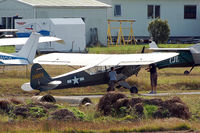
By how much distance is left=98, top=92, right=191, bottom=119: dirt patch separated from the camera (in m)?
15.3

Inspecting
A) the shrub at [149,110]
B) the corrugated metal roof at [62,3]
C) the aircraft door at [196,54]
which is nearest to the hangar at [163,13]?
the corrugated metal roof at [62,3]

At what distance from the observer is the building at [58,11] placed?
4550 centimetres

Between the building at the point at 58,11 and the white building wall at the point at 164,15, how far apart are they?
7204 mm

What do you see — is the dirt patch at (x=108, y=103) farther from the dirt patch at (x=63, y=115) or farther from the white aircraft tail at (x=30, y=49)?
the white aircraft tail at (x=30, y=49)

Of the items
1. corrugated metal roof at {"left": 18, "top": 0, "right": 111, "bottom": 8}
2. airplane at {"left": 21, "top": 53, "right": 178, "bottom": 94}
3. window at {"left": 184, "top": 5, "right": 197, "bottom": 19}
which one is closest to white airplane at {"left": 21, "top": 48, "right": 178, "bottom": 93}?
airplane at {"left": 21, "top": 53, "right": 178, "bottom": 94}

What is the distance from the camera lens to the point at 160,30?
50875 mm

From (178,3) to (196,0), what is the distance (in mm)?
2071

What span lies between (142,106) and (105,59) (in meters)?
8.99

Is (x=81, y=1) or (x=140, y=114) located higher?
(x=81, y=1)

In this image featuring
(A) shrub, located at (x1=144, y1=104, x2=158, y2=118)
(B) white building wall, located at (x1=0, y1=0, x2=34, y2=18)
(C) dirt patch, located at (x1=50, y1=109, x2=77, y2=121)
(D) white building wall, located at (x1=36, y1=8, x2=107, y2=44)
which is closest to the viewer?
(C) dirt patch, located at (x1=50, y1=109, x2=77, y2=121)

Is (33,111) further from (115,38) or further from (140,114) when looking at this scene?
(115,38)

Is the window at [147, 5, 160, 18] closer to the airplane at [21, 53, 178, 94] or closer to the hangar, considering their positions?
the hangar

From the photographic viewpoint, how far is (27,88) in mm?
21250

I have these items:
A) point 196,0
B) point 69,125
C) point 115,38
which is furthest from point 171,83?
point 196,0
